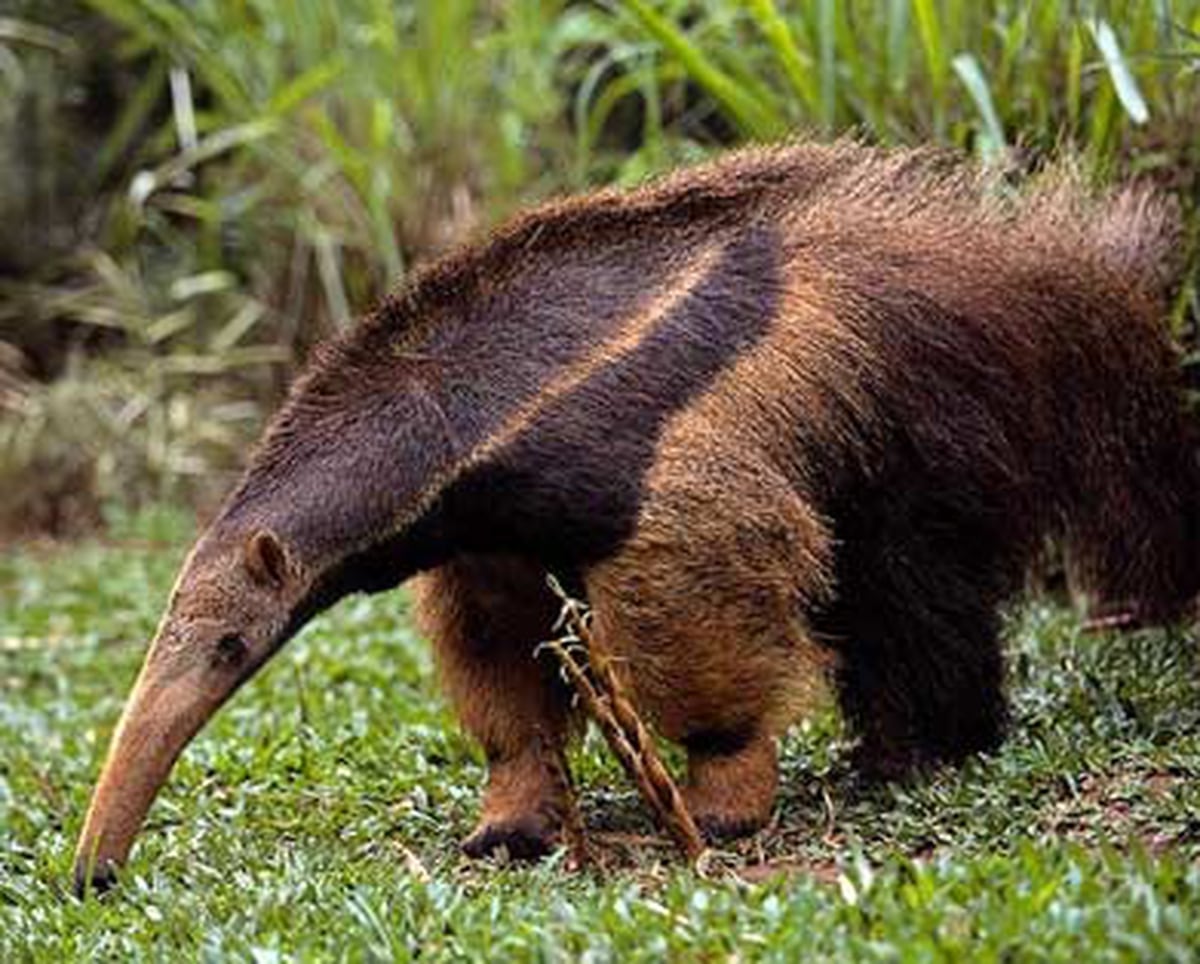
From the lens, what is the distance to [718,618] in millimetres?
5086

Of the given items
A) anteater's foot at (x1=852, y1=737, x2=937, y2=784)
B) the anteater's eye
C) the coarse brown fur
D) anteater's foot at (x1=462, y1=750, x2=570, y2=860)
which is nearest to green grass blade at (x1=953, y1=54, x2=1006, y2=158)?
the coarse brown fur

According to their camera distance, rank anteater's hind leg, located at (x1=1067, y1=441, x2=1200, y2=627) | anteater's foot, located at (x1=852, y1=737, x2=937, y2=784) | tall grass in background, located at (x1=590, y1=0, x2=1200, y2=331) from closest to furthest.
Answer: anteater's foot, located at (x1=852, y1=737, x2=937, y2=784)
anteater's hind leg, located at (x1=1067, y1=441, x2=1200, y2=627)
tall grass in background, located at (x1=590, y1=0, x2=1200, y2=331)

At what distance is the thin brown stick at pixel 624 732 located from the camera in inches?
183

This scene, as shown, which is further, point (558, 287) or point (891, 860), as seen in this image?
point (558, 287)

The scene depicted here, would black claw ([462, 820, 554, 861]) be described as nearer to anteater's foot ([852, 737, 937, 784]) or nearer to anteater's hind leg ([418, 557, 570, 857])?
anteater's hind leg ([418, 557, 570, 857])

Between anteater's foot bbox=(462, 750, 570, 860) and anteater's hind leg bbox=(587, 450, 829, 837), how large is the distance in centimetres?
35

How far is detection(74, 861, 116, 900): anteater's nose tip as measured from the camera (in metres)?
5.00

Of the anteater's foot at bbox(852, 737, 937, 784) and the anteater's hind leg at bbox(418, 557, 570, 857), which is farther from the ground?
the anteater's hind leg at bbox(418, 557, 570, 857)

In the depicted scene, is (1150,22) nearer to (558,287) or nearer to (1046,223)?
(1046,223)

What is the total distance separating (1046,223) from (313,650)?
370 centimetres

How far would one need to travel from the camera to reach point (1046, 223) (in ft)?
19.2

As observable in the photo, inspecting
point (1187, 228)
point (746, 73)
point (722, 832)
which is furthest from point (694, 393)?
point (746, 73)

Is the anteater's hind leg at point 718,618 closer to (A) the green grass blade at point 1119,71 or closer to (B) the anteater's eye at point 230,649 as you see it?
(B) the anteater's eye at point 230,649

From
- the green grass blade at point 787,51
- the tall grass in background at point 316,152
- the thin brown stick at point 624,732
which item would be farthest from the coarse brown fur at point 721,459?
the tall grass in background at point 316,152
